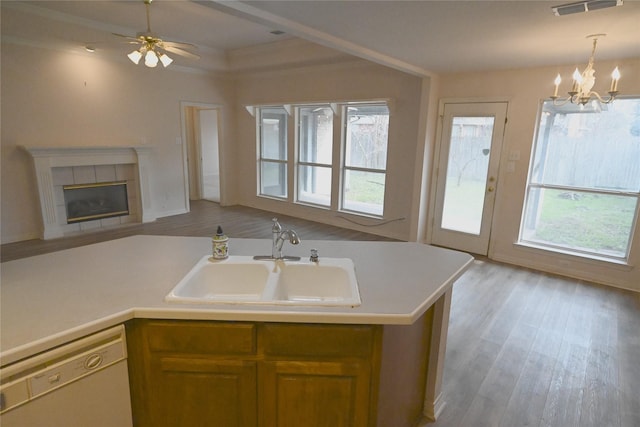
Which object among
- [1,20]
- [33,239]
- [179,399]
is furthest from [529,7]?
[33,239]

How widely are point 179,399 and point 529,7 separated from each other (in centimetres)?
297

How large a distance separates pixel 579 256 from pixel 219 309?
429 centimetres

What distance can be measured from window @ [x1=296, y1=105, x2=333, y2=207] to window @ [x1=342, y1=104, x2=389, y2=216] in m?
0.37

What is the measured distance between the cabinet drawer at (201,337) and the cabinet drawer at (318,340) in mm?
77

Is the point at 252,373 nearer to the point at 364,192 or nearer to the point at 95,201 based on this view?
the point at 364,192

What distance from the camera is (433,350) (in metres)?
1.83

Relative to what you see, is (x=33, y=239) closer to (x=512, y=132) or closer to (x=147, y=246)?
(x=147, y=246)

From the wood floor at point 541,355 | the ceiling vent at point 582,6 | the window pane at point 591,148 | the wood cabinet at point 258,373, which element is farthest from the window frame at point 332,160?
the wood cabinet at point 258,373

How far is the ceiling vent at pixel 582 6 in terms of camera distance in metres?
2.10

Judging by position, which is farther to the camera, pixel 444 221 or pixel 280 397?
pixel 444 221

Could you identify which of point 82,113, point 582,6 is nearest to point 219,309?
point 582,6

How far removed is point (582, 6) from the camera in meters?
2.19

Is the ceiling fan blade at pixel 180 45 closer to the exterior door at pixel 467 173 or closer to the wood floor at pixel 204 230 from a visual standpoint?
the wood floor at pixel 204 230

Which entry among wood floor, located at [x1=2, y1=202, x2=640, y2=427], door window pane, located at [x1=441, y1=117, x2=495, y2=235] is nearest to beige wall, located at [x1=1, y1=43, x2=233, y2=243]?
wood floor, located at [x1=2, y1=202, x2=640, y2=427]
